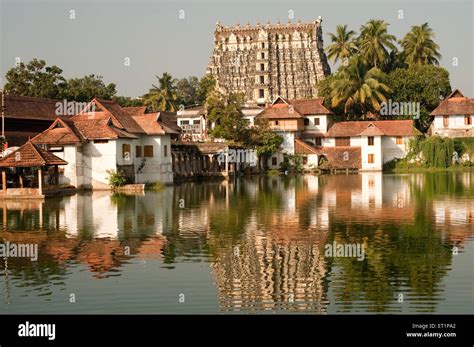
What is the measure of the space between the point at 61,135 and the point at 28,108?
8710 millimetres

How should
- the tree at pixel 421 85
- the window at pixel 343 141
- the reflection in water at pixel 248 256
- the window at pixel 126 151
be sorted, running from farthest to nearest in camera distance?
the tree at pixel 421 85 < the window at pixel 343 141 < the window at pixel 126 151 < the reflection in water at pixel 248 256

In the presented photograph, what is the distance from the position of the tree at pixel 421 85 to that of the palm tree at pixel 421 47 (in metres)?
4.70

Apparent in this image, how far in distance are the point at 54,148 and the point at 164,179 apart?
8472 mm

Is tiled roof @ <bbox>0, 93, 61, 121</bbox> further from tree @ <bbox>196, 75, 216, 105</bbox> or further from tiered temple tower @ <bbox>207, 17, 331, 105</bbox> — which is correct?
tiered temple tower @ <bbox>207, 17, 331, 105</bbox>

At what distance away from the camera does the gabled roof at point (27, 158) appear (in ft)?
132

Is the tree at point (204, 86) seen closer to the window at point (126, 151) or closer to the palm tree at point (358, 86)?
the palm tree at point (358, 86)

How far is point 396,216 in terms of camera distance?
2822cm

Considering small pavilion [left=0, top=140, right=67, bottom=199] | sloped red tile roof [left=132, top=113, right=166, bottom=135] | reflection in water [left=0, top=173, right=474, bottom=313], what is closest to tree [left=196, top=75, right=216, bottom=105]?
sloped red tile roof [left=132, top=113, right=166, bottom=135]

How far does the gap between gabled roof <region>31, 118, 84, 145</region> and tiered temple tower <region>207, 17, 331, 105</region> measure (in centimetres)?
6561

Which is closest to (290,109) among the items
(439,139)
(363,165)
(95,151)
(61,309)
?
(363,165)

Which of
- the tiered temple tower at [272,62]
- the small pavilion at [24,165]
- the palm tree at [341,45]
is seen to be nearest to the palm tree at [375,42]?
the palm tree at [341,45]

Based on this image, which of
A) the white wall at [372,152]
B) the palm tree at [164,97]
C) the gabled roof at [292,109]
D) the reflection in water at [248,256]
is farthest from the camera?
the palm tree at [164,97]

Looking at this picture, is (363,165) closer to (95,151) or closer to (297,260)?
(95,151)
